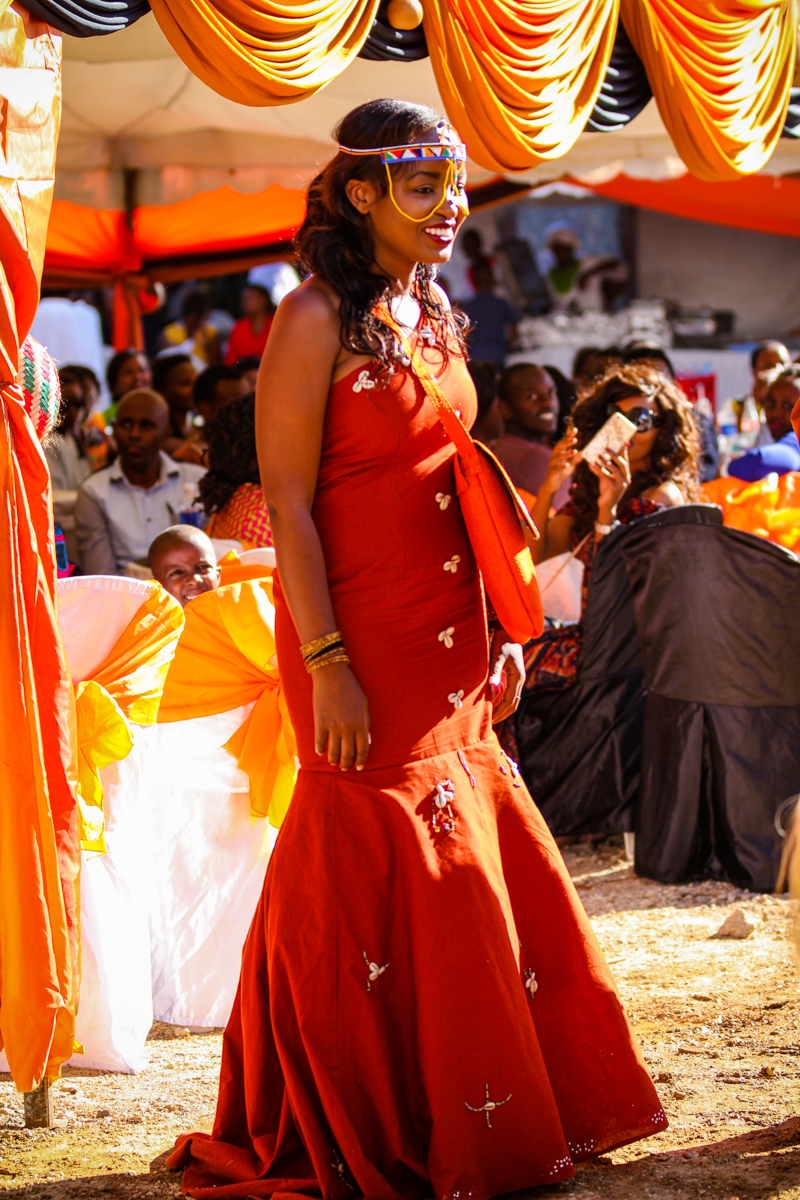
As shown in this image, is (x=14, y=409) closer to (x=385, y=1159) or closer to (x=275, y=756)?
(x=275, y=756)

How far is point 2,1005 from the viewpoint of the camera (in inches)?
107

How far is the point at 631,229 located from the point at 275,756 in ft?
36.8

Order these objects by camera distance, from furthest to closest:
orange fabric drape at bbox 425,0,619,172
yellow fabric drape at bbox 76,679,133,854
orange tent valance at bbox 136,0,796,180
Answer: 1. orange fabric drape at bbox 425,0,619,172
2. orange tent valance at bbox 136,0,796,180
3. yellow fabric drape at bbox 76,679,133,854

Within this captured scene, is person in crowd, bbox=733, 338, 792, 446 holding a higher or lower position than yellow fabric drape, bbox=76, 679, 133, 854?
higher

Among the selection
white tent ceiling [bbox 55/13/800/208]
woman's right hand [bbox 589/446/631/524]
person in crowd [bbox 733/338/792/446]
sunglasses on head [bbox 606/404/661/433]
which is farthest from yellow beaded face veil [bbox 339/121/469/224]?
person in crowd [bbox 733/338/792/446]

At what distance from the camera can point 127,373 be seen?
30.3 ft

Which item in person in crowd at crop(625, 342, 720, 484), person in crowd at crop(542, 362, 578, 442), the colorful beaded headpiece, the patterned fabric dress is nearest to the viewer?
the colorful beaded headpiece

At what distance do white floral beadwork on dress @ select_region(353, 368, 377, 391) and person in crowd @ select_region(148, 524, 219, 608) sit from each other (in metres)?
1.96

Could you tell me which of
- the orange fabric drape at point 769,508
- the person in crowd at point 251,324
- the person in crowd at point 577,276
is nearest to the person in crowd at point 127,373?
the person in crowd at point 251,324

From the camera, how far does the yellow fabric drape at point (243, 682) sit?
3568mm

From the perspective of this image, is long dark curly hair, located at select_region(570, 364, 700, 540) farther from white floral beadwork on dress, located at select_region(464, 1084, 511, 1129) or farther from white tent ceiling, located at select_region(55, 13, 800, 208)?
white floral beadwork on dress, located at select_region(464, 1084, 511, 1129)

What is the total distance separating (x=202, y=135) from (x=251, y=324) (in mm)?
3838

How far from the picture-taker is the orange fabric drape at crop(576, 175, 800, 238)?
10.9 meters

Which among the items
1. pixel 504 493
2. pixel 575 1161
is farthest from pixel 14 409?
pixel 575 1161
